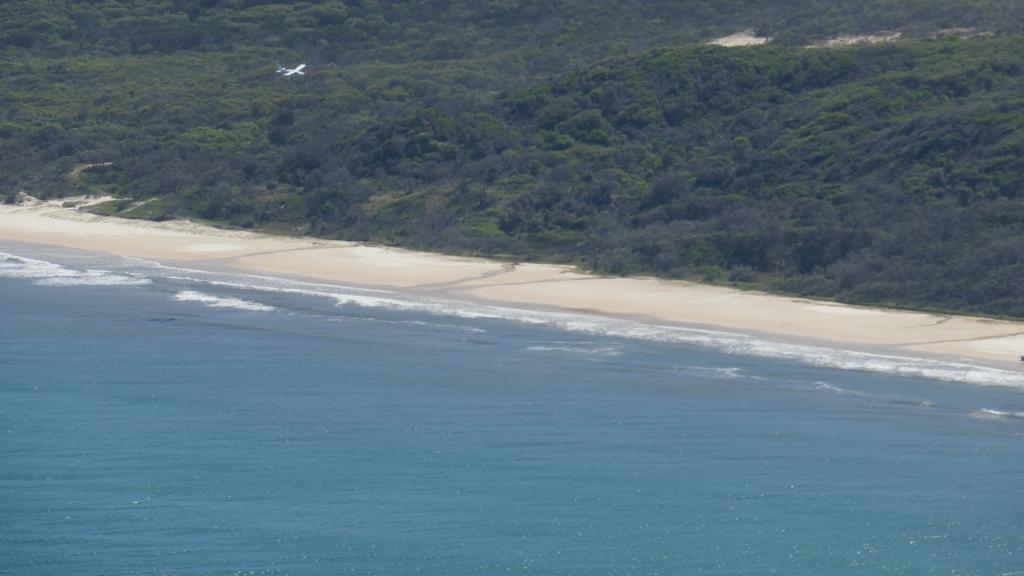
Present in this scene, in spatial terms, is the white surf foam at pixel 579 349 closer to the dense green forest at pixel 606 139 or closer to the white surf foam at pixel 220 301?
the dense green forest at pixel 606 139

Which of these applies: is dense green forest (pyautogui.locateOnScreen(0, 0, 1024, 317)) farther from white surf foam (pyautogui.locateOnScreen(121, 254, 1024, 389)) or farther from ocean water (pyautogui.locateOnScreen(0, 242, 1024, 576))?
ocean water (pyautogui.locateOnScreen(0, 242, 1024, 576))

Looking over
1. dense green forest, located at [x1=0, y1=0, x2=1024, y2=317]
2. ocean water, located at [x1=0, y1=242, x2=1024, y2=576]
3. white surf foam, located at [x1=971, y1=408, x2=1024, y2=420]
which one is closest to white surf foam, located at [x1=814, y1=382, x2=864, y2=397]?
ocean water, located at [x1=0, y1=242, x2=1024, y2=576]

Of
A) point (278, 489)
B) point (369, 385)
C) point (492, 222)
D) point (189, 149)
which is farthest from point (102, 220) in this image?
point (278, 489)

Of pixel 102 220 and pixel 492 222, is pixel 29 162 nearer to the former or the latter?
pixel 102 220

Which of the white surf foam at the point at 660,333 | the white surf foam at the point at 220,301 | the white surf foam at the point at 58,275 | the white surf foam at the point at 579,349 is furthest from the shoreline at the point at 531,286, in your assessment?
the white surf foam at the point at 220,301

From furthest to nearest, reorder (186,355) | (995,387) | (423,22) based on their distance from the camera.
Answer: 1. (423,22)
2. (186,355)
3. (995,387)

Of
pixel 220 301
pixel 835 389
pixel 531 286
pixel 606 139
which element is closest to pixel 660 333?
pixel 835 389
